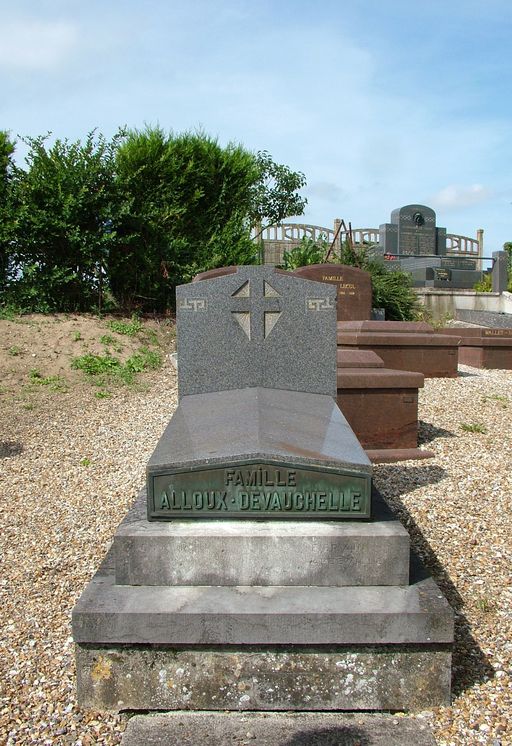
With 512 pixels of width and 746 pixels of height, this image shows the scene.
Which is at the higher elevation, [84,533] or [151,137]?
[151,137]

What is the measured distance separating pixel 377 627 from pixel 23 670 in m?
1.47

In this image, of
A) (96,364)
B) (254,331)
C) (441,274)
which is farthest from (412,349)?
(441,274)

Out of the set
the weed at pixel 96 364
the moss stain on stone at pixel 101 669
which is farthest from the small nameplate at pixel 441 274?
the moss stain on stone at pixel 101 669

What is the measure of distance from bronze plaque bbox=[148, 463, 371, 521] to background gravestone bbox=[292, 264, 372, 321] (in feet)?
28.2

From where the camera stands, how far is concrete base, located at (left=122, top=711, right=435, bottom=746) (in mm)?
2338

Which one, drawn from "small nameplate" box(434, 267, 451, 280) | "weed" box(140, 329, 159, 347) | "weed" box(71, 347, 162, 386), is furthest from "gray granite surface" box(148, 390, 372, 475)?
"small nameplate" box(434, 267, 451, 280)

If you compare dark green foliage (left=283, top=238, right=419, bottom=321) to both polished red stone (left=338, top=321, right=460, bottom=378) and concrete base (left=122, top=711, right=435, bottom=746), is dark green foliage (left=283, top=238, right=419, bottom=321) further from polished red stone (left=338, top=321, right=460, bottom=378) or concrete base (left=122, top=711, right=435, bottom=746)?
concrete base (left=122, top=711, right=435, bottom=746)

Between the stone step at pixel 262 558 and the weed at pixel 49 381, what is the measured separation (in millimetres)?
6210

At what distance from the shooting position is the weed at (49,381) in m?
8.62

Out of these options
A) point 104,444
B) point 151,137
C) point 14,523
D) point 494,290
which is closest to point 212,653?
point 14,523

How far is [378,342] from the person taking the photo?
31.2 ft

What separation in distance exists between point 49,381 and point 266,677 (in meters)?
6.93

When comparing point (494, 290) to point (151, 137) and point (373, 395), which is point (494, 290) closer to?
point (151, 137)

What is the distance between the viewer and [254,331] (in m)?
3.86
